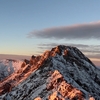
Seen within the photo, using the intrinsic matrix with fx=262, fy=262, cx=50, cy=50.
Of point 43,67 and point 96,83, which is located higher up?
point 43,67

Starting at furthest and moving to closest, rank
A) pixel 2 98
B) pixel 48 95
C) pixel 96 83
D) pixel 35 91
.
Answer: pixel 96 83
pixel 2 98
pixel 35 91
pixel 48 95

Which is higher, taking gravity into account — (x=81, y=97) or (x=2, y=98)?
(x=81, y=97)

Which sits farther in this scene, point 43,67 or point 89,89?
point 43,67

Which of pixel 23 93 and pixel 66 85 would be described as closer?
pixel 66 85

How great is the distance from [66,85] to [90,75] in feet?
203

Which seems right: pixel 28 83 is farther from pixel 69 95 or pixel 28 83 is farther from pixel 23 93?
pixel 69 95

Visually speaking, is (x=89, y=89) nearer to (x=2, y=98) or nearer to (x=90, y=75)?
(x=90, y=75)

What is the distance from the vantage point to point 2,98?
562ft

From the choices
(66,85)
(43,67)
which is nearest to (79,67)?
(43,67)

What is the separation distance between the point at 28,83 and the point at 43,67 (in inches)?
724

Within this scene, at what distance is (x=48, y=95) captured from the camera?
13938cm

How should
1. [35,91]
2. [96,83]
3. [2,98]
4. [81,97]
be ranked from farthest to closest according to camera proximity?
[96,83], [2,98], [35,91], [81,97]

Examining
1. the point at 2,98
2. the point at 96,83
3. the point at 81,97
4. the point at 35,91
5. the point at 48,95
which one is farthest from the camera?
the point at 96,83

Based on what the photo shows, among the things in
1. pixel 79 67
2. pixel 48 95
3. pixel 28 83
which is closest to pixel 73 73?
pixel 79 67
